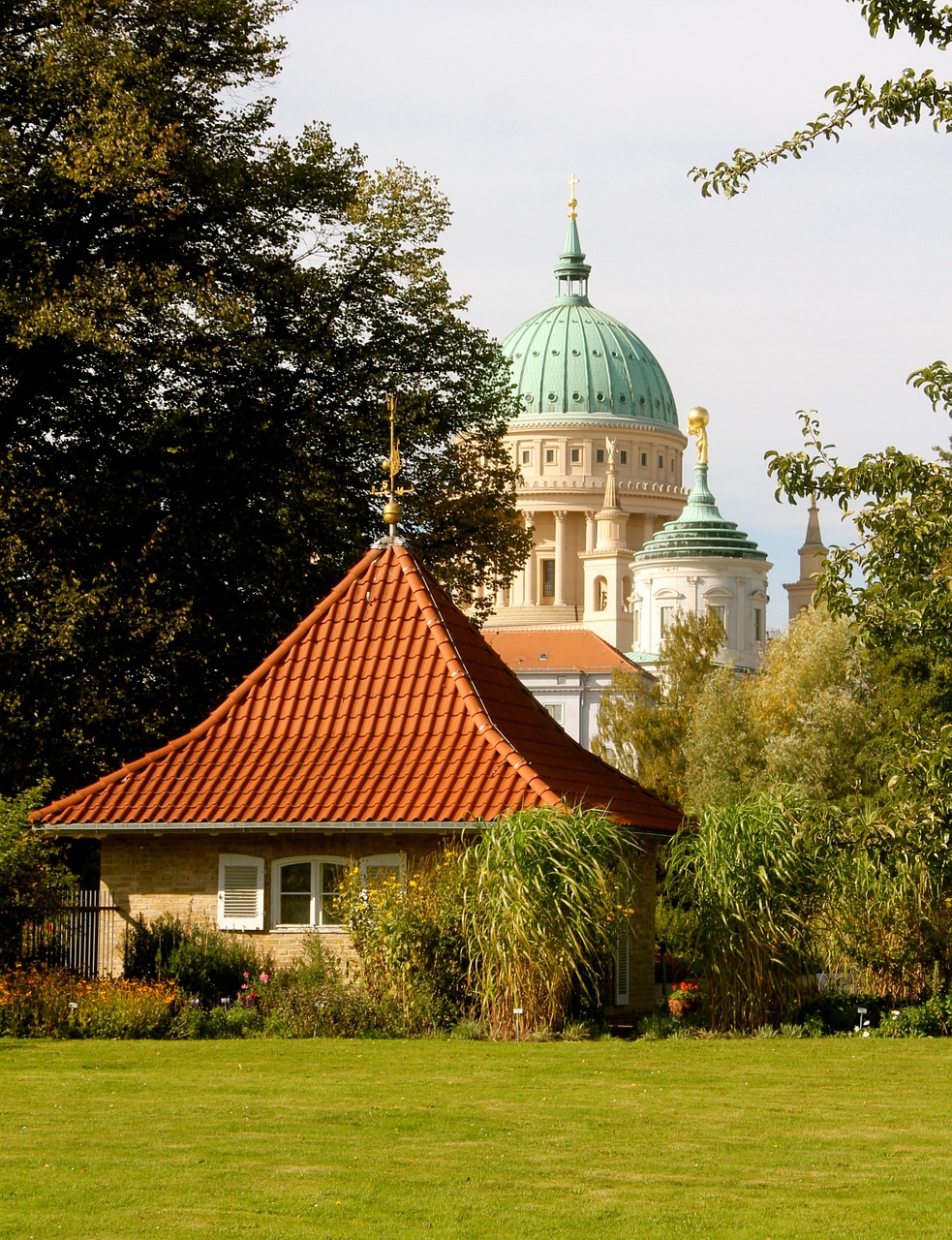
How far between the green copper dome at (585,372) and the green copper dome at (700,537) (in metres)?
36.9

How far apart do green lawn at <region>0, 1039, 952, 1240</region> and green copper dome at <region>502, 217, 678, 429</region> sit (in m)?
136

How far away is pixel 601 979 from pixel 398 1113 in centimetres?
721

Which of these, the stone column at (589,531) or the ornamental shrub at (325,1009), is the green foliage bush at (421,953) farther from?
the stone column at (589,531)

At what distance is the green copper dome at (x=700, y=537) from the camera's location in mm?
116188

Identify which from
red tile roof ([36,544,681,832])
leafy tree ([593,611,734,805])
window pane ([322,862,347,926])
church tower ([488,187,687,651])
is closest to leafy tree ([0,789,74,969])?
red tile roof ([36,544,681,832])

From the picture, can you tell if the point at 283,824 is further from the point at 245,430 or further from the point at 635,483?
the point at 635,483

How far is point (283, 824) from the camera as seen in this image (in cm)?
2305

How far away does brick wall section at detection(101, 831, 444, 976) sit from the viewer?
23.8 meters

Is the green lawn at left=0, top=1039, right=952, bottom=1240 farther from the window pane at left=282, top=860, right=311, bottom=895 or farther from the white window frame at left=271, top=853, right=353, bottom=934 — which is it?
the window pane at left=282, top=860, right=311, bottom=895

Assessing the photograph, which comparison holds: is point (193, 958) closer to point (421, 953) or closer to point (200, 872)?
point (200, 872)

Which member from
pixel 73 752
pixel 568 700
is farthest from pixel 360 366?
pixel 568 700

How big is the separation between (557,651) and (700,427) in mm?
17061

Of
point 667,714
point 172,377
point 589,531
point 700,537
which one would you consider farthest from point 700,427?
point 172,377

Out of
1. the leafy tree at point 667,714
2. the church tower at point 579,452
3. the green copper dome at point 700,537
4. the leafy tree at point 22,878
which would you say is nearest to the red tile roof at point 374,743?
the leafy tree at point 22,878
